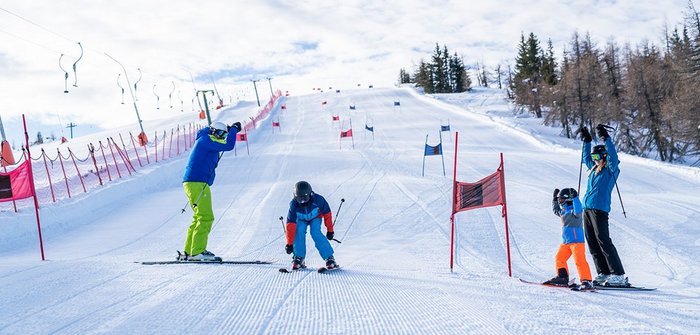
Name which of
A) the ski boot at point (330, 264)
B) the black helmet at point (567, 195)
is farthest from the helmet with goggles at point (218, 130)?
the black helmet at point (567, 195)

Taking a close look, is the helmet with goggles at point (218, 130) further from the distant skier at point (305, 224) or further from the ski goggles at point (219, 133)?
the distant skier at point (305, 224)

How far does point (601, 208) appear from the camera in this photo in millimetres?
6141

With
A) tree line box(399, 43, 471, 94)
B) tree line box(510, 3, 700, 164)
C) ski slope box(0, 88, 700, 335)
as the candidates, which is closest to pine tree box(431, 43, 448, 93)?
tree line box(399, 43, 471, 94)

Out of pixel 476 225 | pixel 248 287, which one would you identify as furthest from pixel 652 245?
pixel 248 287

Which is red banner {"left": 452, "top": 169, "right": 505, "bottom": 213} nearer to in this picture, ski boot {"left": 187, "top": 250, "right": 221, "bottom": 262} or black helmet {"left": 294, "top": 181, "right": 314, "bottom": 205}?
black helmet {"left": 294, "top": 181, "right": 314, "bottom": 205}

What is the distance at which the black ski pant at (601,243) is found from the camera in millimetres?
5934

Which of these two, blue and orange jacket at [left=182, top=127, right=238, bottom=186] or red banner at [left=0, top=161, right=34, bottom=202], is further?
red banner at [left=0, top=161, right=34, bottom=202]

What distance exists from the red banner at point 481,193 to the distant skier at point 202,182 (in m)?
3.44

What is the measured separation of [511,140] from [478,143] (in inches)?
107

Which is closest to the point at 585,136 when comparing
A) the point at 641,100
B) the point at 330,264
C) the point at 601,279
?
the point at 601,279

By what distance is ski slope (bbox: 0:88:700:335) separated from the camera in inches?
155

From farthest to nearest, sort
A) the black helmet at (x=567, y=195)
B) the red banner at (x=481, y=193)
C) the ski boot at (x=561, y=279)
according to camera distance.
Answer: the red banner at (x=481, y=193)
the black helmet at (x=567, y=195)
the ski boot at (x=561, y=279)

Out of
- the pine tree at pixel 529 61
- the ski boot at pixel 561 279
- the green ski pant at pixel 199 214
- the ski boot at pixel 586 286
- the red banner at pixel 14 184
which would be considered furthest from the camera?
the pine tree at pixel 529 61

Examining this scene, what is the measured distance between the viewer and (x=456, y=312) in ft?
13.8
